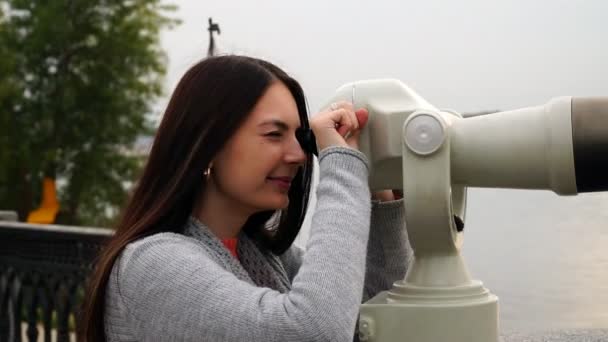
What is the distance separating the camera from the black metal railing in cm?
324

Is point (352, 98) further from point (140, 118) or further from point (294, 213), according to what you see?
point (140, 118)

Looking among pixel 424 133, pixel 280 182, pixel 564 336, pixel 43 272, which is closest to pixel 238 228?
pixel 280 182

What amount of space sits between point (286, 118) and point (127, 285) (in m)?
0.36

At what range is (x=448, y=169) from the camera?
1.31 m

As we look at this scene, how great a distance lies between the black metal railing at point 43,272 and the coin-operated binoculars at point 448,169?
1902 mm

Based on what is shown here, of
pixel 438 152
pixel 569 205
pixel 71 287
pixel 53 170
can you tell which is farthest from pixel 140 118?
pixel 438 152

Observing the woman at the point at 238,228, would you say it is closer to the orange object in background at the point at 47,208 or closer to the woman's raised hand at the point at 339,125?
the woman's raised hand at the point at 339,125

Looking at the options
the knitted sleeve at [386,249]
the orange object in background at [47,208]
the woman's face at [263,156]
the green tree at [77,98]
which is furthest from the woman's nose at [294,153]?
the green tree at [77,98]

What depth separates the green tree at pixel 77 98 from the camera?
13.2m

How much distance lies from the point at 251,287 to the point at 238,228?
27 centimetres

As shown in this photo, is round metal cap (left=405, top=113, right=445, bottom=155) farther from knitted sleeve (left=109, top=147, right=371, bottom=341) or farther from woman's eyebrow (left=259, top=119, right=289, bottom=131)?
woman's eyebrow (left=259, top=119, right=289, bottom=131)

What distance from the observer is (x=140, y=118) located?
44.6ft

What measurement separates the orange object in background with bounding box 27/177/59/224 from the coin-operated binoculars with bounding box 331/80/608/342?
707 centimetres

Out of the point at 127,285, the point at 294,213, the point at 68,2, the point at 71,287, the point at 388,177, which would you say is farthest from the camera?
the point at 68,2
